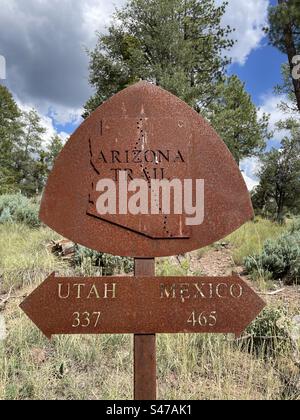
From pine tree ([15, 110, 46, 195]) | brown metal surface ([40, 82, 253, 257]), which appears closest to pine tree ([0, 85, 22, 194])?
pine tree ([15, 110, 46, 195])

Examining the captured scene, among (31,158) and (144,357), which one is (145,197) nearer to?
(144,357)

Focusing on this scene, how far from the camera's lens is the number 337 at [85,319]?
234 cm

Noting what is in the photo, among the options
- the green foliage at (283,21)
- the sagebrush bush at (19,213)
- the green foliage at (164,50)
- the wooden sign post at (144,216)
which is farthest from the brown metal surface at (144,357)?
the green foliage at (164,50)

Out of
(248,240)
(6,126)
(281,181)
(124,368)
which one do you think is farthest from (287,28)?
(6,126)

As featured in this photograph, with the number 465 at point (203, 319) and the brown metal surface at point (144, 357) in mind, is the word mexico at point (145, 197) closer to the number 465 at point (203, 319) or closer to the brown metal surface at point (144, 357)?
the brown metal surface at point (144, 357)

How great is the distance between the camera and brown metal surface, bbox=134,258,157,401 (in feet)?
7.88

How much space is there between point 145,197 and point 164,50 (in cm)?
1914

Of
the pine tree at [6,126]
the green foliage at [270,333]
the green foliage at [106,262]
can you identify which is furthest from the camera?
the pine tree at [6,126]

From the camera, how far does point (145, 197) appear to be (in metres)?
2.40

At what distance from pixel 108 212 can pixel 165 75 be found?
1734cm

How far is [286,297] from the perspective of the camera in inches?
210

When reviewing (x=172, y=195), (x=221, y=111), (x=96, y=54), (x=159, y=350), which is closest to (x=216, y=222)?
(x=172, y=195)

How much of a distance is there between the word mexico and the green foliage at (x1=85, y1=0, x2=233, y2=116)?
16.7 metres

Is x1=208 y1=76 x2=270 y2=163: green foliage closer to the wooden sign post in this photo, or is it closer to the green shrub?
the green shrub
